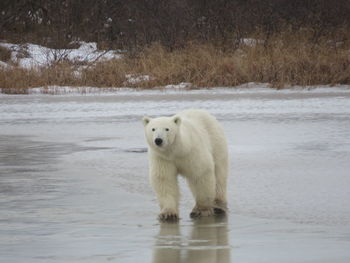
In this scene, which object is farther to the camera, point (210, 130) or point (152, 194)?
point (152, 194)

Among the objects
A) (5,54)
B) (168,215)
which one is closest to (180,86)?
(5,54)

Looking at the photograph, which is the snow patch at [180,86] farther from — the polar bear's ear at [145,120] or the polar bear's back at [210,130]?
the polar bear's ear at [145,120]

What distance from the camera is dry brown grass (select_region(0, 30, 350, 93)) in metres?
18.5

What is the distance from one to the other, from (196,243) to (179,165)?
1011 millimetres

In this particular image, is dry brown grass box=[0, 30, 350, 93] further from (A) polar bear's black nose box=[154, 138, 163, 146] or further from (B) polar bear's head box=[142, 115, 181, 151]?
(A) polar bear's black nose box=[154, 138, 163, 146]

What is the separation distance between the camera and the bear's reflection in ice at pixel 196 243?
4352 millimetres

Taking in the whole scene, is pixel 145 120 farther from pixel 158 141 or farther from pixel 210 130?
pixel 210 130

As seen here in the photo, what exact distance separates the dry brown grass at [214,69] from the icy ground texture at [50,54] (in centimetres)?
115

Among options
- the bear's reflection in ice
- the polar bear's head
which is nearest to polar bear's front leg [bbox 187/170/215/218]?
the bear's reflection in ice

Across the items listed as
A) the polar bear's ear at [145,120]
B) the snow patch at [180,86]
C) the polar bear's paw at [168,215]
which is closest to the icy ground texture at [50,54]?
the snow patch at [180,86]

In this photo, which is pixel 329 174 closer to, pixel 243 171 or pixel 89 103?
pixel 243 171

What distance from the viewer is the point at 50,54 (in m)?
23.5

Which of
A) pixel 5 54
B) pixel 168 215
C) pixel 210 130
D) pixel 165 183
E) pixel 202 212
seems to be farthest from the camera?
pixel 5 54

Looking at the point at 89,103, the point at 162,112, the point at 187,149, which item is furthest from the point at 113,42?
the point at 187,149
